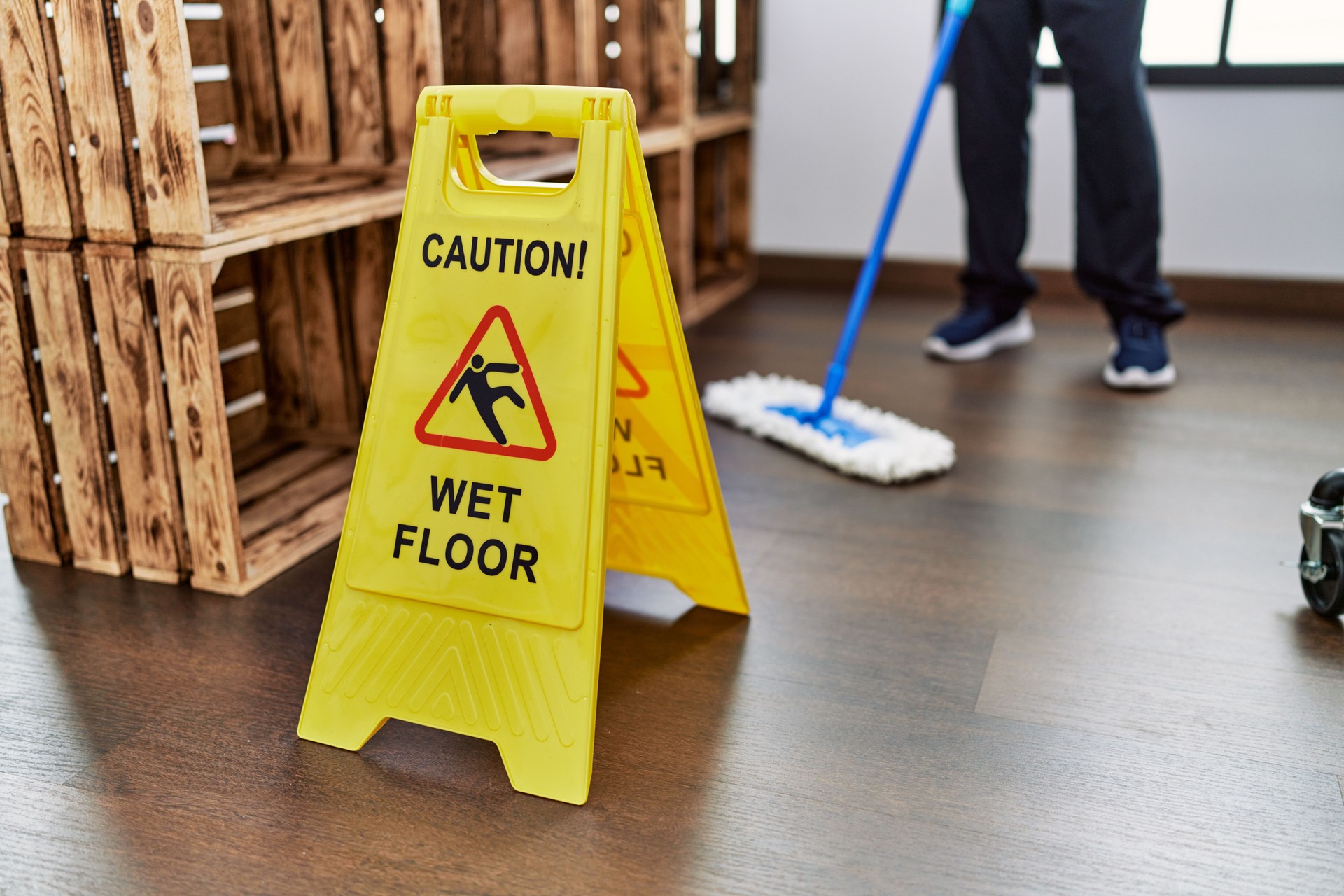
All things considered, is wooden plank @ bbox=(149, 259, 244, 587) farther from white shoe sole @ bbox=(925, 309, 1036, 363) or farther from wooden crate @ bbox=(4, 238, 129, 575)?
white shoe sole @ bbox=(925, 309, 1036, 363)

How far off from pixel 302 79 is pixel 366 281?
325 millimetres

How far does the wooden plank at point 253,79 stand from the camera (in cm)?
173

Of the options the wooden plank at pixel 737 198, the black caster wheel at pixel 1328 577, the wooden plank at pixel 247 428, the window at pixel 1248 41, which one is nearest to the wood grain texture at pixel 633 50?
the wooden plank at pixel 737 198

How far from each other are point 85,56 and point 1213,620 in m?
1.52

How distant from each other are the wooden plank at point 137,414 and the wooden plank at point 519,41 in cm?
119

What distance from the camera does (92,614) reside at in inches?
54.4

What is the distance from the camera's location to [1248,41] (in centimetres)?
278

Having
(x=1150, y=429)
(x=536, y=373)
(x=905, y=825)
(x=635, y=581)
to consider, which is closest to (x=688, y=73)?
(x=1150, y=429)

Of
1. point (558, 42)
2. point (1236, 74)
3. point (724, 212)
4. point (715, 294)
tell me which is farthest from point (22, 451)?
point (1236, 74)

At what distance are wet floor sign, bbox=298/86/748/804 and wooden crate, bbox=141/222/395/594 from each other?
1.27 ft

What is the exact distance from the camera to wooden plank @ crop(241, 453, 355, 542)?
63.2 inches

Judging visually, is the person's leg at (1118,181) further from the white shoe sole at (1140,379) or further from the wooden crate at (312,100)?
the wooden crate at (312,100)

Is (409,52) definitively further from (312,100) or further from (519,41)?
(519,41)

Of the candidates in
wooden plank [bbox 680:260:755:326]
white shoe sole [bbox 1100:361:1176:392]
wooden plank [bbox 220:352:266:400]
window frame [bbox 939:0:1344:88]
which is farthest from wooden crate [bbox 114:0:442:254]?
window frame [bbox 939:0:1344:88]
